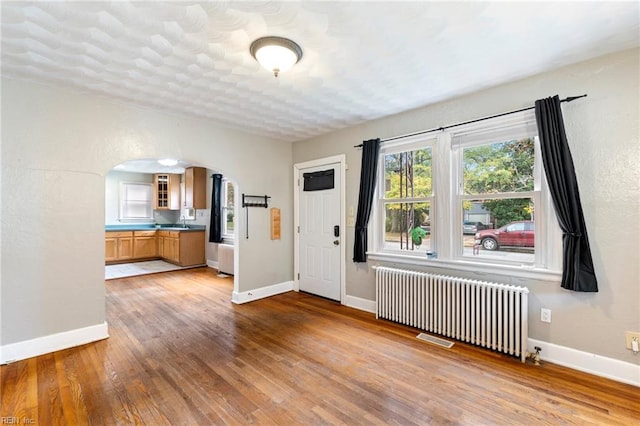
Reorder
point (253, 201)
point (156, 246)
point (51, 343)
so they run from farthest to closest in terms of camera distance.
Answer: point (156, 246), point (253, 201), point (51, 343)

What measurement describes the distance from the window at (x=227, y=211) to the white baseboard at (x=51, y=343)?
3866 mm

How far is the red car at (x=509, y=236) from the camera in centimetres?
280

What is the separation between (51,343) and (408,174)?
4.27 meters

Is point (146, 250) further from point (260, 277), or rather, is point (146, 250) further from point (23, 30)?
point (23, 30)

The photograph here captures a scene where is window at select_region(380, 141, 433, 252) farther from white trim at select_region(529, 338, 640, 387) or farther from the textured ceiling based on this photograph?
white trim at select_region(529, 338, 640, 387)

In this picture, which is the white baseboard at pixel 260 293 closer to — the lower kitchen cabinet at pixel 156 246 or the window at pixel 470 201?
the window at pixel 470 201

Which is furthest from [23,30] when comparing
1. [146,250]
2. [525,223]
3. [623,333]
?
[146,250]

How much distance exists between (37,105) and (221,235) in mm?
4583

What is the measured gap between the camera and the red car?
2799 mm

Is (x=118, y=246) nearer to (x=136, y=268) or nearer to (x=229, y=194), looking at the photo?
(x=136, y=268)

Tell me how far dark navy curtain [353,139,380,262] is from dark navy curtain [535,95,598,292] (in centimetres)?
178

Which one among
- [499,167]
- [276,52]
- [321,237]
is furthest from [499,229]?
[276,52]

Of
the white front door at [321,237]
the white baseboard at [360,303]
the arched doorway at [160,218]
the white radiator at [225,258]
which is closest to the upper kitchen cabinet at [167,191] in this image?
the arched doorway at [160,218]

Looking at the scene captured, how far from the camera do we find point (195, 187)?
23.5 feet
